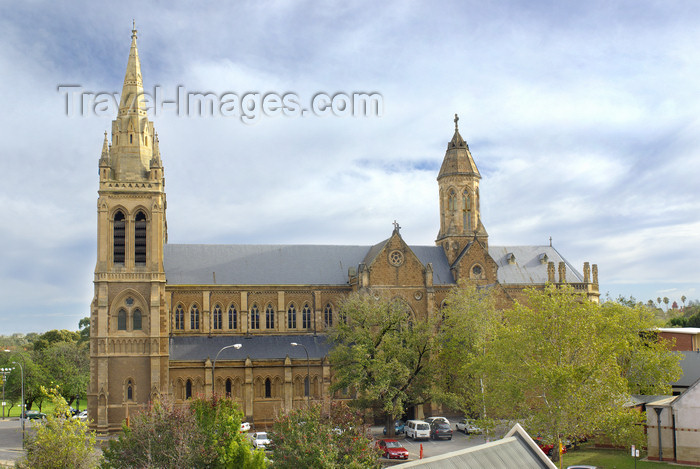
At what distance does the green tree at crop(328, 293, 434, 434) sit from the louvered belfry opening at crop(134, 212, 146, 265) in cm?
1901

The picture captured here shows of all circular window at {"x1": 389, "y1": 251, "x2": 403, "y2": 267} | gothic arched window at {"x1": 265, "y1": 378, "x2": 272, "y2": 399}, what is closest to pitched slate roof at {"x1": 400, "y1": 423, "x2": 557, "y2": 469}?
gothic arched window at {"x1": 265, "y1": 378, "x2": 272, "y2": 399}

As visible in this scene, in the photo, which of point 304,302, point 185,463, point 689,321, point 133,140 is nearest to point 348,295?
point 304,302

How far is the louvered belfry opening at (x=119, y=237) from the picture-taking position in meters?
59.8

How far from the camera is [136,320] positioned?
59.1 metres

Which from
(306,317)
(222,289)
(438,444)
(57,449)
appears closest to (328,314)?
(306,317)

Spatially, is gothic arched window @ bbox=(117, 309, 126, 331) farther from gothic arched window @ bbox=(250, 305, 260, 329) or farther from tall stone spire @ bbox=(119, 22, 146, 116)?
tall stone spire @ bbox=(119, 22, 146, 116)

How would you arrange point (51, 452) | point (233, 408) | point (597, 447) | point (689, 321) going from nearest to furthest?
point (51, 452) → point (233, 408) → point (597, 447) → point (689, 321)

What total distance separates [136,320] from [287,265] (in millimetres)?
15525

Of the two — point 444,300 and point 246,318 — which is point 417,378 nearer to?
point 444,300

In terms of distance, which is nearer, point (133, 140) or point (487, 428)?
point (487, 428)

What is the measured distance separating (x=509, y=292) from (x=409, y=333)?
20.6 metres

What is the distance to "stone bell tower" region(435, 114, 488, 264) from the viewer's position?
2788 inches

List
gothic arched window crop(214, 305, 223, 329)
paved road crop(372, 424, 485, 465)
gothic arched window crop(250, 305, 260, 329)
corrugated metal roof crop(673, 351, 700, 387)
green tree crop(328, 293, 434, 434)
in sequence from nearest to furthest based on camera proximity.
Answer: paved road crop(372, 424, 485, 465) < green tree crop(328, 293, 434, 434) < corrugated metal roof crop(673, 351, 700, 387) < gothic arched window crop(214, 305, 223, 329) < gothic arched window crop(250, 305, 260, 329)

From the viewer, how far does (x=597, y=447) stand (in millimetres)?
47469
